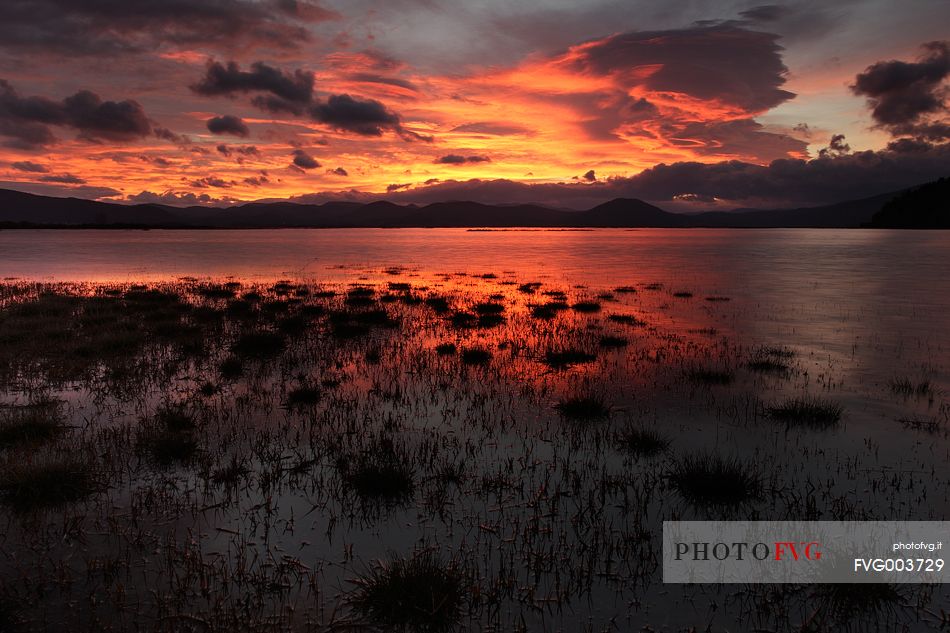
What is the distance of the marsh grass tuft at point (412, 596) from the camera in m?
5.84

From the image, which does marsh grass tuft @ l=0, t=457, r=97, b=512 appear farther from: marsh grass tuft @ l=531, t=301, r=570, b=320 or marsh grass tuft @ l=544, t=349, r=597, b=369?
marsh grass tuft @ l=531, t=301, r=570, b=320

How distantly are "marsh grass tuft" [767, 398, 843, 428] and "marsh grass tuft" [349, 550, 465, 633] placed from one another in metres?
9.82

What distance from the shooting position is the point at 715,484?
28.2 feet

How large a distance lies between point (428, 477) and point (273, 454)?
3.39 meters

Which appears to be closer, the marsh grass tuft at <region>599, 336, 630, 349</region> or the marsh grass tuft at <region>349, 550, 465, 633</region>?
the marsh grass tuft at <region>349, 550, 465, 633</region>

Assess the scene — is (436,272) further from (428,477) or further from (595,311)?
(428,477)

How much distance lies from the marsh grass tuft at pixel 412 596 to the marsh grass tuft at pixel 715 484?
4568 millimetres

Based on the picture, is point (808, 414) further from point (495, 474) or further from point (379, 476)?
point (379, 476)

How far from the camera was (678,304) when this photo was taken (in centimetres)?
3195

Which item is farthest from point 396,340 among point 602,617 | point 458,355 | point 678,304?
point 678,304

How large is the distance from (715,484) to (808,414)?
5.43 meters

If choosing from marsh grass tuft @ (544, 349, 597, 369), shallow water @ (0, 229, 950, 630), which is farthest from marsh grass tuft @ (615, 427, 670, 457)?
marsh grass tuft @ (544, 349, 597, 369)

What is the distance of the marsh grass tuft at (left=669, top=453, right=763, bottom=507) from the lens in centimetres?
847
